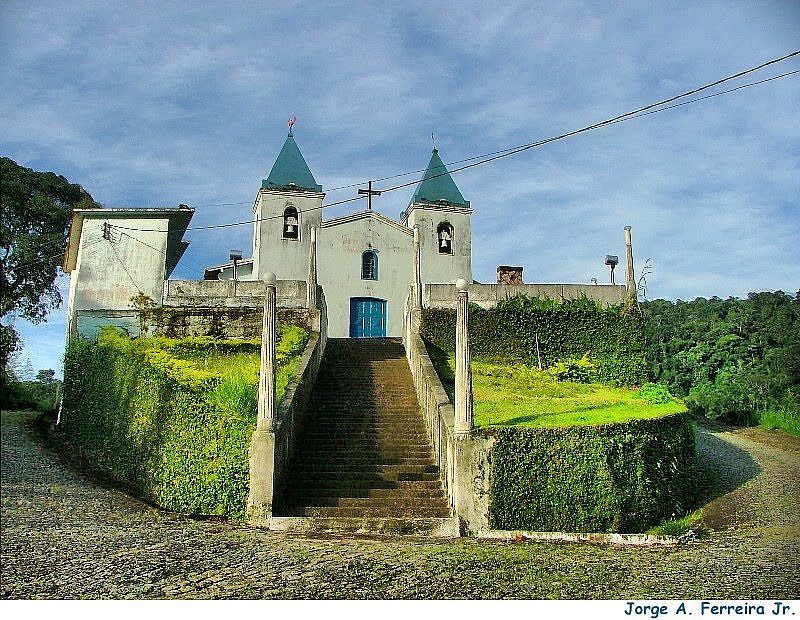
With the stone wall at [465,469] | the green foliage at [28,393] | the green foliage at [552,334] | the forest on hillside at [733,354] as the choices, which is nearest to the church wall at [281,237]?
the green foliage at [552,334]

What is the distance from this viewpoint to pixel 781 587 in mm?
7363

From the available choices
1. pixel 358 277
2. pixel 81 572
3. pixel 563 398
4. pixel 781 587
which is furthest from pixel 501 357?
pixel 81 572

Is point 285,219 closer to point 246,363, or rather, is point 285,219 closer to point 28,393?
point 246,363

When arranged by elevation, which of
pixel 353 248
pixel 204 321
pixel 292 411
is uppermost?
pixel 353 248

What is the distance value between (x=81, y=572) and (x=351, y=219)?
64.4 ft

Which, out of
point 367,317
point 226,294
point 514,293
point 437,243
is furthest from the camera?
point 437,243

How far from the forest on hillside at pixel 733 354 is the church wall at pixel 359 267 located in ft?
25.5

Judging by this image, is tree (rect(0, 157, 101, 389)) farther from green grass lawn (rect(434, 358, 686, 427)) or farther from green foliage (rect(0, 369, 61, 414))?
green grass lawn (rect(434, 358, 686, 427))

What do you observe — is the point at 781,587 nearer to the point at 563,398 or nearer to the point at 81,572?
the point at 81,572

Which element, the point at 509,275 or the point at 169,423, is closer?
the point at 169,423

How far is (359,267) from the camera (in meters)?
25.2

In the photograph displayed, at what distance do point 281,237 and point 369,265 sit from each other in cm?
313

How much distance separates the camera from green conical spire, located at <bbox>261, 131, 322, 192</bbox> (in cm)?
2656

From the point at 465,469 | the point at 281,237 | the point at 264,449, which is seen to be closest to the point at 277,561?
the point at 264,449
